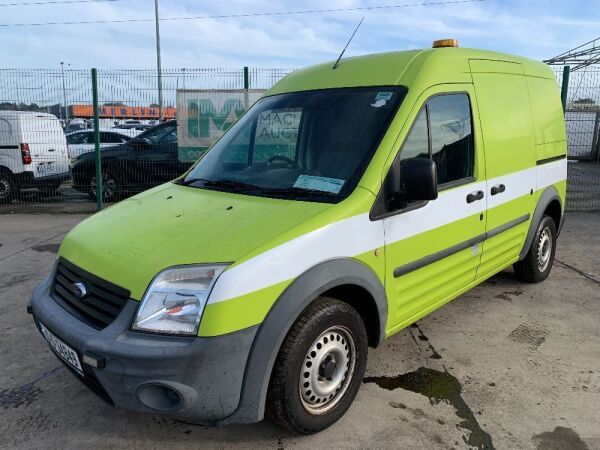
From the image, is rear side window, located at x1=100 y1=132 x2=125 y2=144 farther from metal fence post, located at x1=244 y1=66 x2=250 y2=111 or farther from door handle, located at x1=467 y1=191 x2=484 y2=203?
door handle, located at x1=467 y1=191 x2=484 y2=203

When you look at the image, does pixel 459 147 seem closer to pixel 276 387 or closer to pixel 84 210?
pixel 276 387

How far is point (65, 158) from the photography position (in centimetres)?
1030

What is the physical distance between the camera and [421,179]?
105 inches

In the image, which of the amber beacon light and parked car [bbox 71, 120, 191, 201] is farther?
parked car [bbox 71, 120, 191, 201]

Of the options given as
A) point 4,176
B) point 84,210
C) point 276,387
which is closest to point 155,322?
point 276,387

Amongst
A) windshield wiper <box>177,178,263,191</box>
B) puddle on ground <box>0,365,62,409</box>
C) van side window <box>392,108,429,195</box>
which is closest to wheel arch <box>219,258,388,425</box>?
van side window <box>392,108,429,195</box>

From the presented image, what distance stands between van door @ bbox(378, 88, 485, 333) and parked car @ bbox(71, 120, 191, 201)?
6.66m

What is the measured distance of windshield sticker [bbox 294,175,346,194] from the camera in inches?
109

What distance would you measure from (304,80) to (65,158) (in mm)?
8346

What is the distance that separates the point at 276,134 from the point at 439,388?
2.03 m

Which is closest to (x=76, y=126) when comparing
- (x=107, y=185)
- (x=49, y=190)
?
(x=49, y=190)

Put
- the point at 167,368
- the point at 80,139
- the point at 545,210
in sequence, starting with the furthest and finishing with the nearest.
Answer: the point at 80,139 → the point at 545,210 → the point at 167,368

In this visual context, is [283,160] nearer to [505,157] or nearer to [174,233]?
[174,233]

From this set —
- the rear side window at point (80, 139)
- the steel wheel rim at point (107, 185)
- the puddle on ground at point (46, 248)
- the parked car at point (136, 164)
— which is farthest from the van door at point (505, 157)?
the rear side window at point (80, 139)
